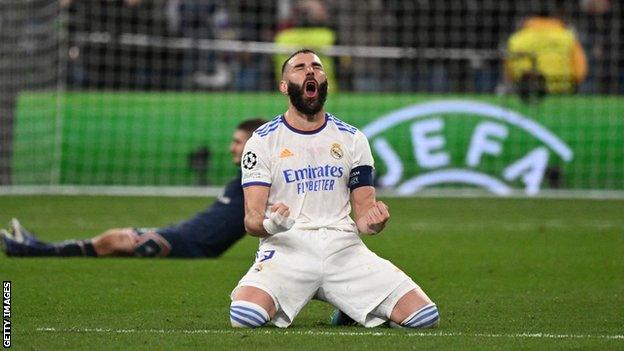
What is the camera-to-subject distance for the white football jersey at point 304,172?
29.5 ft

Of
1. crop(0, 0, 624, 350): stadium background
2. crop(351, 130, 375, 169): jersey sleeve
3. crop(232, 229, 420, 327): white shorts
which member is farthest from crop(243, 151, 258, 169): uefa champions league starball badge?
crop(0, 0, 624, 350): stadium background

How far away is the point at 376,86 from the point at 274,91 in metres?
1.78

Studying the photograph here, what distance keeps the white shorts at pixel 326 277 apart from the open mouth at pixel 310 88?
0.79 m

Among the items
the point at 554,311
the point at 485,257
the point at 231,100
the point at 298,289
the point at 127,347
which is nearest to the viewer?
the point at 127,347

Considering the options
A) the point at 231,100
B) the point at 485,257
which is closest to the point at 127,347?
the point at 485,257

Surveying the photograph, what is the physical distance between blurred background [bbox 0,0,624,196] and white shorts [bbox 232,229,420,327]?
12923 mm

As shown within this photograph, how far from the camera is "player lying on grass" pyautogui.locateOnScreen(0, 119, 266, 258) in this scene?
520 inches

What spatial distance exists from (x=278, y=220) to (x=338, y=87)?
627 inches

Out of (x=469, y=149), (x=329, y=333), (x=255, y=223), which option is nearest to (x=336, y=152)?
(x=255, y=223)

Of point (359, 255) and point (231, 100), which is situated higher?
point (359, 255)

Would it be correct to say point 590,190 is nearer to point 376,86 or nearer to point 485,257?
point 376,86

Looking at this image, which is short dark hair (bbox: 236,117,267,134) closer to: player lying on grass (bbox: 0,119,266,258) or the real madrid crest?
player lying on grass (bbox: 0,119,266,258)

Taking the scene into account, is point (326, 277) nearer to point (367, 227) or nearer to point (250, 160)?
point (367, 227)

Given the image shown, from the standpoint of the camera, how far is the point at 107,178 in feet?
73.7
